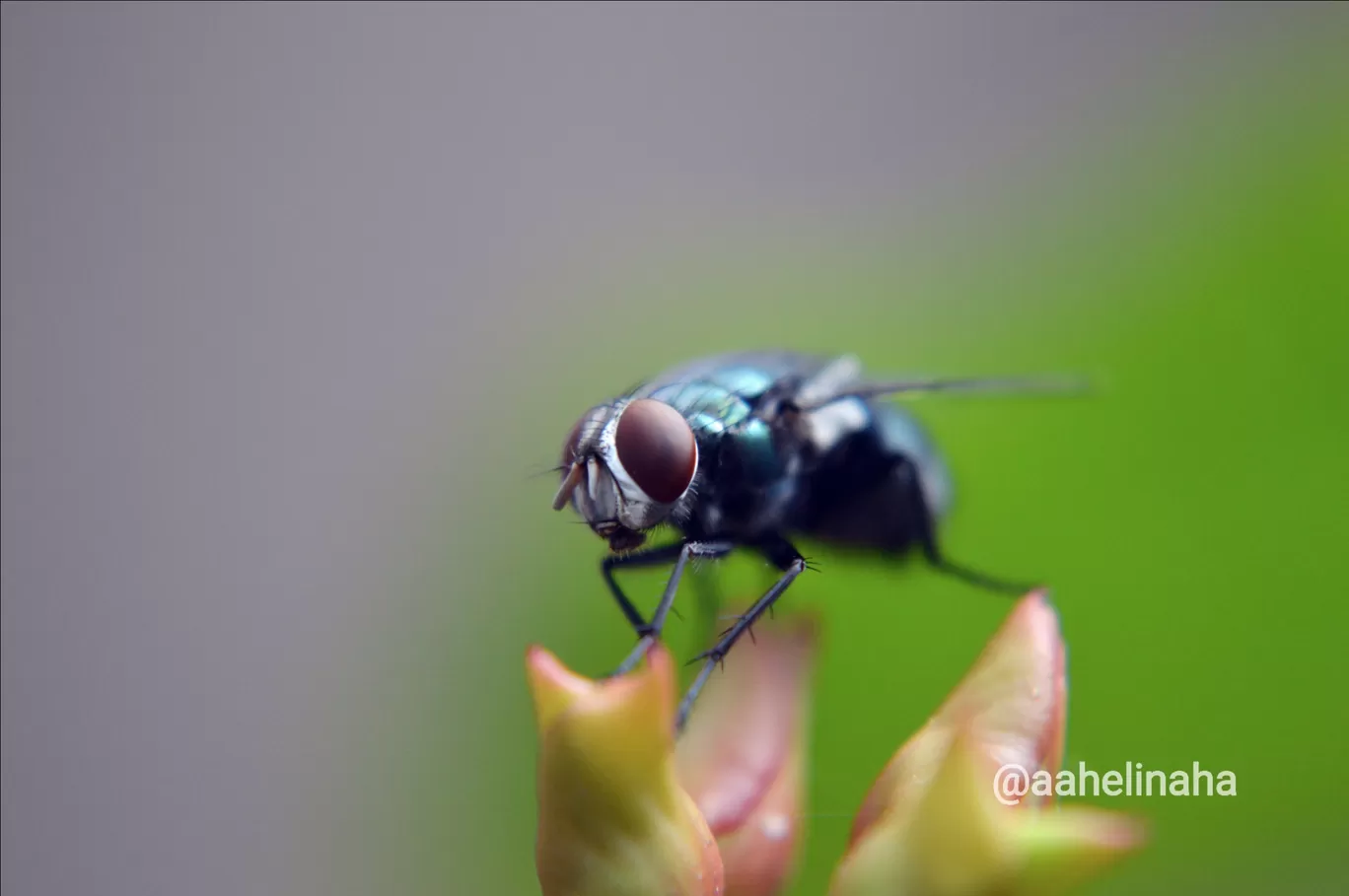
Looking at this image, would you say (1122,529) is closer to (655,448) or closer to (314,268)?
(655,448)

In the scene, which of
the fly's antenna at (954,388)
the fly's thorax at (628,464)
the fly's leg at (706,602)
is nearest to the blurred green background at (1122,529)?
the fly's leg at (706,602)

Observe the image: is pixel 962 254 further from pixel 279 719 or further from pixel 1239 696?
pixel 279 719

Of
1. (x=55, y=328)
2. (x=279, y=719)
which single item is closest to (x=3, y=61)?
(x=55, y=328)

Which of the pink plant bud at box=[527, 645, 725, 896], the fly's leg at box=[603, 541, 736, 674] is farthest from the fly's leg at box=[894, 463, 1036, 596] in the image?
the pink plant bud at box=[527, 645, 725, 896]

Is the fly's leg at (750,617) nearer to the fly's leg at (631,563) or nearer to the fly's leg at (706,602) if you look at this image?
the fly's leg at (631,563)

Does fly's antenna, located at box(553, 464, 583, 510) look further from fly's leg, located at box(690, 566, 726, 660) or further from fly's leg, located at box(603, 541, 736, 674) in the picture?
fly's leg, located at box(690, 566, 726, 660)

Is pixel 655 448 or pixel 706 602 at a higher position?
pixel 655 448

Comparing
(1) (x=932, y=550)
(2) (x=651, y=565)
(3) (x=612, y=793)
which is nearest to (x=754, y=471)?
(2) (x=651, y=565)
